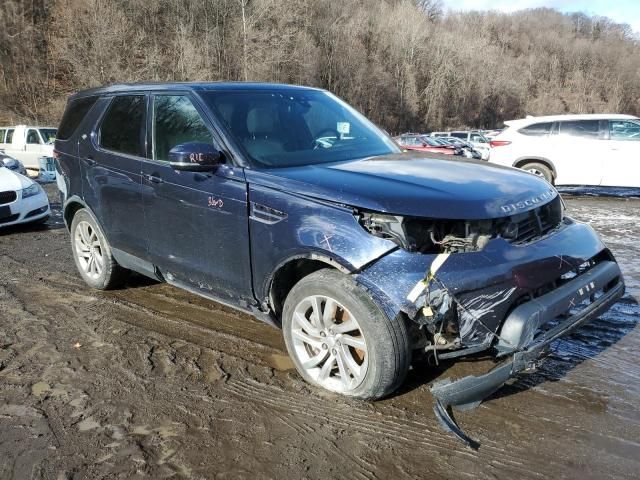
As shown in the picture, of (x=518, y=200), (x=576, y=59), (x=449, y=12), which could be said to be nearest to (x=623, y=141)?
Result: (x=518, y=200)

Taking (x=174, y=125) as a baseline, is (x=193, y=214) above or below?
Answer: below

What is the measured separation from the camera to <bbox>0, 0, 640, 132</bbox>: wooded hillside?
3466 cm

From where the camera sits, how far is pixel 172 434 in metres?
2.92

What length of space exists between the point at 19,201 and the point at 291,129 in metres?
5.87

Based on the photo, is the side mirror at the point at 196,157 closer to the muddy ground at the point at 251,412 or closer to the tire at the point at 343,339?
the tire at the point at 343,339

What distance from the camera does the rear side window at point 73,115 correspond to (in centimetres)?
518

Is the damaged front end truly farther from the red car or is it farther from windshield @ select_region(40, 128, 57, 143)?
the red car

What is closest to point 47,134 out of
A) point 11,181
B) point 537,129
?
point 11,181

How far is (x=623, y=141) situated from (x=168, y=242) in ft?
35.0

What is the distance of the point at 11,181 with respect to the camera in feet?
27.1

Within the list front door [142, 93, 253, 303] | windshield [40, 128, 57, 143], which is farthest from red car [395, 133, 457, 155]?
front door [142, 93, 253, 303]

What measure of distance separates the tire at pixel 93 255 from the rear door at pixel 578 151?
9.89 m

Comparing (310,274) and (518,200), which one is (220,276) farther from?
(518,200)

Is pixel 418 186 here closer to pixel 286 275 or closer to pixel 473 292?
pixel 473 292
